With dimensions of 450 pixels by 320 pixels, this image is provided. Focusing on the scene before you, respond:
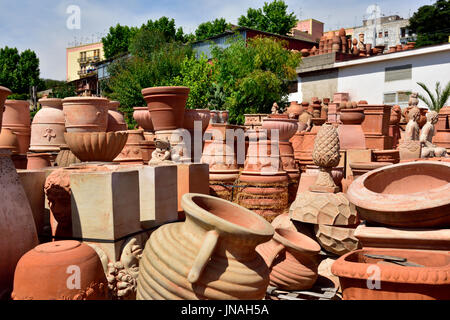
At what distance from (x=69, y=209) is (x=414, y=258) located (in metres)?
2.71

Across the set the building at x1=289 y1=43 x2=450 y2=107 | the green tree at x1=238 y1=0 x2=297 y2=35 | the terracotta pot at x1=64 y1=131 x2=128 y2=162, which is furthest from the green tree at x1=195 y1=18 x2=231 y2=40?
the terracotta pot at x1=64 y1=131 x2=128 y2=162

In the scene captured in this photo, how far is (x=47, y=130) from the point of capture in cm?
644

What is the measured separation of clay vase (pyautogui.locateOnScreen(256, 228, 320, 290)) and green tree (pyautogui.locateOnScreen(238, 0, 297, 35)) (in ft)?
100

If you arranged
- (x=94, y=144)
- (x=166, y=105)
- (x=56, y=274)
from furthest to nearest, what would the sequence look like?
(x=166, y=105) < (x=94, y=144) < (x=56, y=274)

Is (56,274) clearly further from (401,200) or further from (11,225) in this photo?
(401,200)

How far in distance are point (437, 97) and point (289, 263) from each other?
15.7 metres

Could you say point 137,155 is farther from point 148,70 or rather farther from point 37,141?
point 148,70

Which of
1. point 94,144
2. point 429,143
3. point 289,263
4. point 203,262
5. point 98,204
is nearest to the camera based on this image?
point 203,262

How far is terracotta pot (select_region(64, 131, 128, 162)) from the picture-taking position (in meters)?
3.76

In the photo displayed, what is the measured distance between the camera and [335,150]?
439 cm

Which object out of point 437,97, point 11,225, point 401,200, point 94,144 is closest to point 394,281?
point 401,200

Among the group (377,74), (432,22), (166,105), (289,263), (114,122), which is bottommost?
(289,263)

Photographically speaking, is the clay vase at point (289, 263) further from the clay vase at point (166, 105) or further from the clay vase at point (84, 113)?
the clay vase at point (166, 105)

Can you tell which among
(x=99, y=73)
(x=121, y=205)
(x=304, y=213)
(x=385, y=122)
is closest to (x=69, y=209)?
(x=121, y=205)
